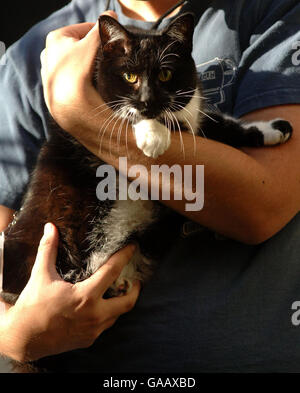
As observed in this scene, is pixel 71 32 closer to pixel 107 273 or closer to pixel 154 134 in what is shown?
pixel 154 134

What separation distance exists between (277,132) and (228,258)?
0.26 m

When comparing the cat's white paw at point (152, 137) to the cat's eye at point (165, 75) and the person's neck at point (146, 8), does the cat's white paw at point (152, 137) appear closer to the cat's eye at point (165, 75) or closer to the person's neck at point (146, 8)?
the cat's eye at point (165, 75)

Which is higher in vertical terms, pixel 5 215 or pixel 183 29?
pixel 183 29

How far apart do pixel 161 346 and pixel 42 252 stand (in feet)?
1.00

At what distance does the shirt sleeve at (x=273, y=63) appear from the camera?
2.79 feet

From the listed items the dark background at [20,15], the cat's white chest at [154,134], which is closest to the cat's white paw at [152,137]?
the cat's white chest at [154,134]

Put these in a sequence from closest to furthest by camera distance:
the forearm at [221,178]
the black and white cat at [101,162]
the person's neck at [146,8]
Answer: the forearm at [221,178] < the black and white cat at [101,162] < the person's neck at [146,8]

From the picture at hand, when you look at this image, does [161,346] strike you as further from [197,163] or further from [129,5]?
[129,5]

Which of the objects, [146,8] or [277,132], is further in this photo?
[146,8]

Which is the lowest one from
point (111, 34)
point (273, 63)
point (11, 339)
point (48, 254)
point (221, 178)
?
point (11, 339)

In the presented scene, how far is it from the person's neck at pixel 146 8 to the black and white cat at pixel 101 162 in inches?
4.3

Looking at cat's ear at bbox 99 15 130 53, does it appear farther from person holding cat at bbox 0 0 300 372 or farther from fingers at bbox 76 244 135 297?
fingers at bbox 76 244 135 297

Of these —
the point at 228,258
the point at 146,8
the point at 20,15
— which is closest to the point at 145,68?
the point at 146,8

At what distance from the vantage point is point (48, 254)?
3.01 ft
